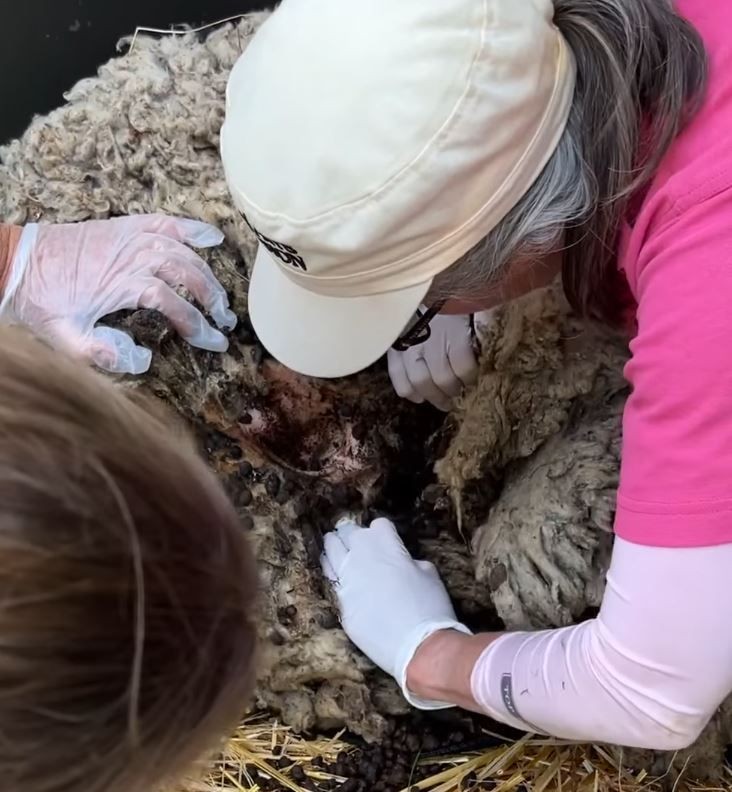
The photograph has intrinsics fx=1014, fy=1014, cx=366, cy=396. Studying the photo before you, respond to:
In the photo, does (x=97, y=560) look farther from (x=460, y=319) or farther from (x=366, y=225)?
(x=460, y=319)

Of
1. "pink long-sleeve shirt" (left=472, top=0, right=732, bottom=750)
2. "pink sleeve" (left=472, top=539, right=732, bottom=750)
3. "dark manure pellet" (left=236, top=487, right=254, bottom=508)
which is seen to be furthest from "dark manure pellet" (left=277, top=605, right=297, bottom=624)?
"pink long-sleeve shirt" (left=472, top=0, right=732, bottom=750)

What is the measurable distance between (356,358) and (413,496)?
1.56 feet

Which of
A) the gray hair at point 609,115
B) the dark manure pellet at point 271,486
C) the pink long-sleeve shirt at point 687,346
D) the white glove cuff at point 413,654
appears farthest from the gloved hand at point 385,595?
the gray hair at point 609,115

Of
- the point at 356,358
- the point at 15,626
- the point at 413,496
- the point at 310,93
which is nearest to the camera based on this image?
the point at 15,626

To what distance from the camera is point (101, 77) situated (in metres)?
1.46

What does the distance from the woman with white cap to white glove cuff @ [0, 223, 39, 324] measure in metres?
0.50

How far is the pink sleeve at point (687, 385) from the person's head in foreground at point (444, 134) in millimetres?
85

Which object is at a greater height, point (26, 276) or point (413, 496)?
point (26, 276)

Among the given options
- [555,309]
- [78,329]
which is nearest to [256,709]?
[78,329]

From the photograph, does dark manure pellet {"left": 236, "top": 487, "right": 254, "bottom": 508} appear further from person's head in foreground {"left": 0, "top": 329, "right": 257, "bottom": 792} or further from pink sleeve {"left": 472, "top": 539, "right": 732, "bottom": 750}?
person's head in foreground {"left": 0, "top": 329, "right": 257, "bottom": 792}

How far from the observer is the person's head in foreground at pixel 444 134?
2.70 feet

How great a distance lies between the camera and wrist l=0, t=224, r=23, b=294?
1.33 metres

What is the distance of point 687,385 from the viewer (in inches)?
33.9

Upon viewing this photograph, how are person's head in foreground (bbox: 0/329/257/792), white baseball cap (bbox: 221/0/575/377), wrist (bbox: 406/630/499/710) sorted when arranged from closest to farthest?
person's head in foreground (bbox: 0/329/257/792), white baseball cap (bbox: 221/0/575/377), wrist (bbox: 406/630/499/710)
